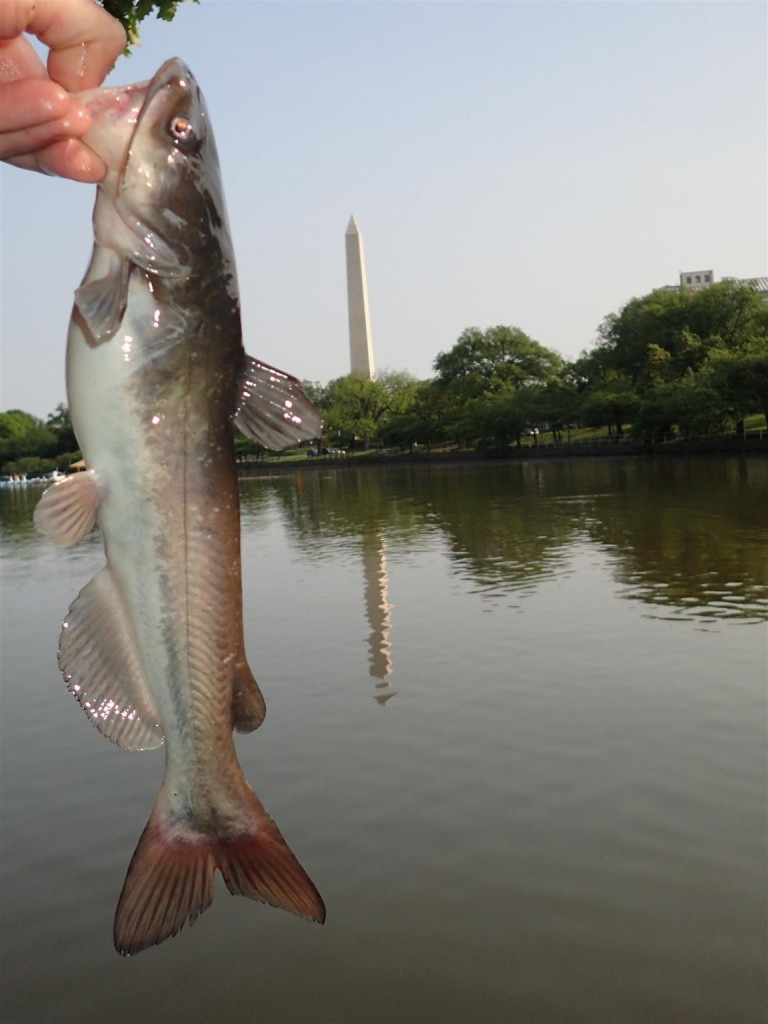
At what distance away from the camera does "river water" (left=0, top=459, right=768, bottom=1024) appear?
784cm

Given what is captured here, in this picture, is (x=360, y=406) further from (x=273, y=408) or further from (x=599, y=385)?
(x=273, y=408)

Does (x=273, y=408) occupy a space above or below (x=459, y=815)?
above

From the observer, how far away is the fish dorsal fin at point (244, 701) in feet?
8.08

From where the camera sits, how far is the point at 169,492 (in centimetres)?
229

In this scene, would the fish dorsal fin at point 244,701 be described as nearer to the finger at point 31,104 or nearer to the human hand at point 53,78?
the human hand at point 53,78

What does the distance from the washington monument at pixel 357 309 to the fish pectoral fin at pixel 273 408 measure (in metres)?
104

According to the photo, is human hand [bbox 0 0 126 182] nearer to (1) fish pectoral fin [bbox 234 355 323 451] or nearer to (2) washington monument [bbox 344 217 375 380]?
(1) fish pectoral fin [bbox 234 355 323 451]

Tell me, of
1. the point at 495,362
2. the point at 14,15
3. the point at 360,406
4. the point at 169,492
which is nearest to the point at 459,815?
the point at 169,492

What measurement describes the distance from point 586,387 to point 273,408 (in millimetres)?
90202

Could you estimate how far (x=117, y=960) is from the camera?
852 centimetres

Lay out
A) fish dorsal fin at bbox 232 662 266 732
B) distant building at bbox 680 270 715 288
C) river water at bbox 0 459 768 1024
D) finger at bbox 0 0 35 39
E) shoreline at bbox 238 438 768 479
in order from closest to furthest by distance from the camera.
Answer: finger at bbox 0 0 35 39
fish dorsal fin at bbox 232 662 266 732
river water at bbox 0 459 768 1024
shoreline at bbox 238 438 768 479
distant building at bbox 680 270 715 288

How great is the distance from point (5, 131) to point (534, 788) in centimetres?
987

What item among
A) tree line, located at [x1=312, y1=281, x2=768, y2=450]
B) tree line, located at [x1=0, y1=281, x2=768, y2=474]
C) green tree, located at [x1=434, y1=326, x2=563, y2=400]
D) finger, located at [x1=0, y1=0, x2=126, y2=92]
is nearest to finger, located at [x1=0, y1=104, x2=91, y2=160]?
finger, located at [x1=0, y1=0, x2=126, y2=92]

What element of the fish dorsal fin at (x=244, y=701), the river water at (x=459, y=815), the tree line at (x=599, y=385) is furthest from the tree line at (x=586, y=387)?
the fish dorsal fin at (x=244, y=701)
